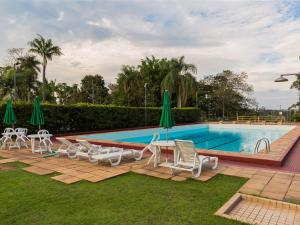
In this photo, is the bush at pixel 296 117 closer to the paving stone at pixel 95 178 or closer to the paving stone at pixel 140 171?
the paving stone at pixel 140 171

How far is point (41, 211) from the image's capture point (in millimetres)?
3596

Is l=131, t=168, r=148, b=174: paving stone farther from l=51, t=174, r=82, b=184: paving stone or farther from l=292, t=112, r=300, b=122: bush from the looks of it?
l=292, t=112, r=300, b=122: bush

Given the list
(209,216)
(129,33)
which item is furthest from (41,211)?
(129,33)

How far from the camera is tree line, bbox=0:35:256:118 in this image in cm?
3042

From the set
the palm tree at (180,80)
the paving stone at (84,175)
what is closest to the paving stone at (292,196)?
the paving stone at (84,175)

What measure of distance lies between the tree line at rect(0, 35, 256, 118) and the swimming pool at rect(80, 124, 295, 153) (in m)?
8.41

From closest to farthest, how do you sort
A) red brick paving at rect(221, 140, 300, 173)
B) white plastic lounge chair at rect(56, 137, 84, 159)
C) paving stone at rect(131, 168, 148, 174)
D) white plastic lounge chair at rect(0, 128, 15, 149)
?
paving stone at rect(131, 168, 148, 174)
red brick paving at rect(221, 140, 300, 173)
white plastic lounge chair at rect(56, 137, 84, 159)
white plastic lounge chair at rect(0, 128, 15, 149)

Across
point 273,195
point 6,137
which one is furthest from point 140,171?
point 6,137

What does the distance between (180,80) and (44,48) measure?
18206mm

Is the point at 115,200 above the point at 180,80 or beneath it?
beneath

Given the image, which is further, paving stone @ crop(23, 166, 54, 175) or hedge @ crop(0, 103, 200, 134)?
hedge @ crop(0, 103, 200, 134)

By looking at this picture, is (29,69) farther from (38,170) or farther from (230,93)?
(38,170)

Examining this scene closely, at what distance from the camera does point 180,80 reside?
3134 centimetres

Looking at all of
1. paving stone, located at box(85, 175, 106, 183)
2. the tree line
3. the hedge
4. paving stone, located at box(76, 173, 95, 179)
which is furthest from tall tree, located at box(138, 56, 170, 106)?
paving stone, located at box(85, 175, 106, 183)
